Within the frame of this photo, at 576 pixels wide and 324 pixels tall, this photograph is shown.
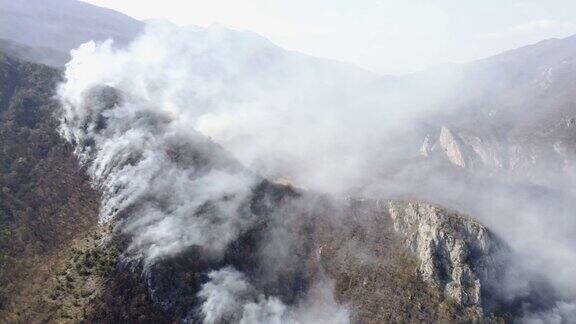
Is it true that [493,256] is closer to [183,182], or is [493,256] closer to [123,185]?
[183,182]

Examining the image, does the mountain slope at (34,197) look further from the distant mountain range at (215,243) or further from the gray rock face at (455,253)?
the gray rock face at (455,253)

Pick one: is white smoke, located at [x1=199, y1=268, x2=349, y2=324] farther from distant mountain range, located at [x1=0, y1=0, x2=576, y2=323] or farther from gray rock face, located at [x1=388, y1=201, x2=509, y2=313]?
gray rock face, located at [x1=388, y1=201, x2=509, y2=313]

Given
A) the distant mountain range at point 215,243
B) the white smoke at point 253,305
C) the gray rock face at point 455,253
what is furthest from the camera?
the gray rock face at point 455,253

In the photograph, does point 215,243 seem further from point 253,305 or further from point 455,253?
point 455,253

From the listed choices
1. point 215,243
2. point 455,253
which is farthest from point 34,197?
point 455,253

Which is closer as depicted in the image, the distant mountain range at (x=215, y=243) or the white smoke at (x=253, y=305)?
the distant mountain range at (x=215, y=243)

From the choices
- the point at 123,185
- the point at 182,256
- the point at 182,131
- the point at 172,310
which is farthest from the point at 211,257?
the point at 182,131

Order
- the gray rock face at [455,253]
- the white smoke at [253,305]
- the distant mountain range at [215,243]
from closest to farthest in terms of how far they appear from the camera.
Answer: the distant mountain range at [215,243], the white smoke at [253,305], the gray rock face at [455,253]

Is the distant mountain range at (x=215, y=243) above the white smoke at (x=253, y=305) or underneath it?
above

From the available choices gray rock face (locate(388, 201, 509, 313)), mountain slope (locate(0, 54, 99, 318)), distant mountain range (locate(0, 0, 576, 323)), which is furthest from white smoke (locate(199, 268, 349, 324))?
mountain slope (locate(0, 54, 99, 318))

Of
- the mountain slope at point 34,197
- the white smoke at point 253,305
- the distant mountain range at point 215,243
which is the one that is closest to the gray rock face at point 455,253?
the distant mountain range at point 215,243
